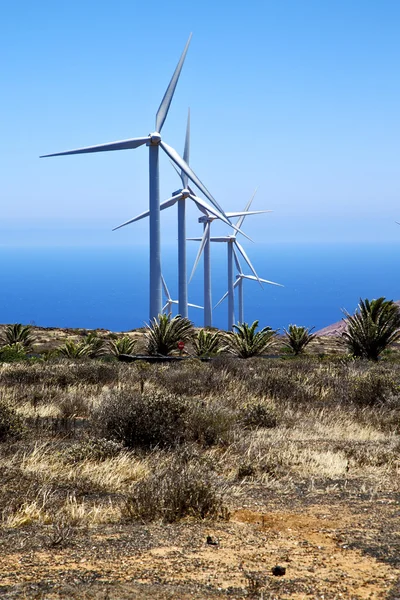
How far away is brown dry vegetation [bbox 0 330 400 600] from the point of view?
4371mm

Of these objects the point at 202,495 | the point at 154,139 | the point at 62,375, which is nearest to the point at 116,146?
the point at 154,139

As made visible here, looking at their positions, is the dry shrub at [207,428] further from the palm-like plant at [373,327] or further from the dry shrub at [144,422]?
the palm-like plant at [373,327]

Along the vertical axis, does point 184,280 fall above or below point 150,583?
above

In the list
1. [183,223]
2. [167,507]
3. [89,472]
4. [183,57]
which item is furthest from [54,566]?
[183,223]

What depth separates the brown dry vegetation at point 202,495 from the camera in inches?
172

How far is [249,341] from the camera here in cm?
2459

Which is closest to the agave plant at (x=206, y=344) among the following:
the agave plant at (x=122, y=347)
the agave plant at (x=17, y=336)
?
the agave plant at (x=122, y=347)

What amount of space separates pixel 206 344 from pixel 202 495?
1978 centimetres

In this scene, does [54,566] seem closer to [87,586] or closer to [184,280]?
[87,586]

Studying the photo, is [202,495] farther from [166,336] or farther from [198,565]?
[166,336]

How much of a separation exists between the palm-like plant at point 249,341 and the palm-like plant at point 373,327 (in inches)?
133

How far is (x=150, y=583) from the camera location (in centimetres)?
424

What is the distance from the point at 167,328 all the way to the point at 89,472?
1788 centimetres

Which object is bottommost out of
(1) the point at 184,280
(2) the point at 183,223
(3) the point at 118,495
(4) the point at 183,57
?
(3) the point at 118,495
